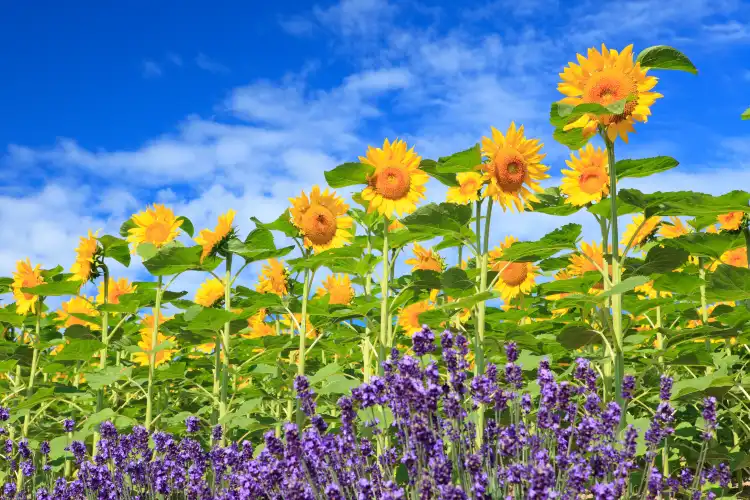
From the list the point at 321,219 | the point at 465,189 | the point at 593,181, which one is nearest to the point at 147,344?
the point at 321,219

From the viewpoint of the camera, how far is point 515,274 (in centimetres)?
601

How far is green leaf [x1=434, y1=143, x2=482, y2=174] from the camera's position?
403 cm

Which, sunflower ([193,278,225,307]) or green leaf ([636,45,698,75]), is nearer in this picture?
green leaf ([636,45,698,75])

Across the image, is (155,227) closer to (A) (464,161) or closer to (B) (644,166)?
(A) (464,161)

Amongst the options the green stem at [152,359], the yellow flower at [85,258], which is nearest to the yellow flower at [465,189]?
the green stem at [152,359]

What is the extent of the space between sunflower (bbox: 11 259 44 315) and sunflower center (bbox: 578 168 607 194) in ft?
17.5

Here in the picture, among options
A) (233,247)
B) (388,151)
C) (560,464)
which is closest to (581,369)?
(560,464)

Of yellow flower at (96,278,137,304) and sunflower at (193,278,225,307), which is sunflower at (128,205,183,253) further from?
yellow flower at (96,278,137,304)

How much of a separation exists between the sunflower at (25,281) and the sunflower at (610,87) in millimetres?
5604

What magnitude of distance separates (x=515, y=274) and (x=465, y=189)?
1762mm

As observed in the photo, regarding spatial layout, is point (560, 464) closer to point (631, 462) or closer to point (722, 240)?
point (631, 462)

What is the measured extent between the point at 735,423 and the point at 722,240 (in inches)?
52.6

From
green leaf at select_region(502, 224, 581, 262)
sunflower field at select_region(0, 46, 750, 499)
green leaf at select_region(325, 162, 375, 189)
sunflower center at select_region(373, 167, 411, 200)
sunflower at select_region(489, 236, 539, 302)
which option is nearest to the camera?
sunflower field at select_region(0, 46, 750, 499)

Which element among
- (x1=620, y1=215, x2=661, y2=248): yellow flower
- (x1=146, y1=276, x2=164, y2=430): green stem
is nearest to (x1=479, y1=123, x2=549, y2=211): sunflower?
(x1=620, y1=215, x2=661, y2=248): yellow flower
